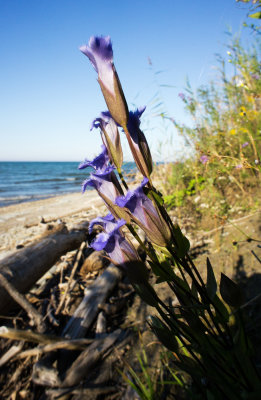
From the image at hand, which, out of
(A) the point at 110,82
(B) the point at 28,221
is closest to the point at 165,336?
(A) the point at 110,82

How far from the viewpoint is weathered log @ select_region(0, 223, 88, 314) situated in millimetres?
2607

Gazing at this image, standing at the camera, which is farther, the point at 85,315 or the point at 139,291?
the point at 85,315

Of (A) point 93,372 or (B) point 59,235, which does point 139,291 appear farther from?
(B) point 59,235

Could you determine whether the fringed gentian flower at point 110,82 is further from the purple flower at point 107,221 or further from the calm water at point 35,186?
the calm water at point 35,186

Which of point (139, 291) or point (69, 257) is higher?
point (139, 291)

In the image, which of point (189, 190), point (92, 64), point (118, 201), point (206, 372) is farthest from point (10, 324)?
point (189, 190)

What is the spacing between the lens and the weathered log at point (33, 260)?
2.61m

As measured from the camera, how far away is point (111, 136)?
35.0 inches

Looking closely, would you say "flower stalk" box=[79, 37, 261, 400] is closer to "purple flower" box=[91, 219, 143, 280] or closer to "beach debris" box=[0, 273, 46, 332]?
"purple flower" box=[91, 219, 143, 280]

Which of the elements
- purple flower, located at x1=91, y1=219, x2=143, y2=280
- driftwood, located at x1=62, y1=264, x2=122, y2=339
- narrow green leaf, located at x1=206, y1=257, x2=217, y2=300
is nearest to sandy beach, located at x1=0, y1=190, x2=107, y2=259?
driftwood, located at x1=62, y1=264, x2=122, y2=339

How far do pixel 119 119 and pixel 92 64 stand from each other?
211mm

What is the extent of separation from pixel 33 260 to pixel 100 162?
2.56m

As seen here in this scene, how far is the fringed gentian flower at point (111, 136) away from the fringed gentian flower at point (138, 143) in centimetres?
5

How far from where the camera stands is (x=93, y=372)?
1827 millimetres
